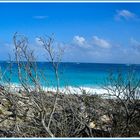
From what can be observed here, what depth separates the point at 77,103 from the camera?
5324 millimetres

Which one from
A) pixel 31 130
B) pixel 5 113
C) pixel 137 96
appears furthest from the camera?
pixel 5 113

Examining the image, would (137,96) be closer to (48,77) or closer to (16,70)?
(48,77)

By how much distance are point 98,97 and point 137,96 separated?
47 cm

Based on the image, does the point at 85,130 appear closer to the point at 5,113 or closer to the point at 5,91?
the point at 5,91

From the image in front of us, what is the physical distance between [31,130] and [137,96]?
133 cm

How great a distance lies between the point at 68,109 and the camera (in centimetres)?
526

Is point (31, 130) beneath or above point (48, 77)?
beneath

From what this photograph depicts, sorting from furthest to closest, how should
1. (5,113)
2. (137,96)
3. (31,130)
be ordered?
(5,113) → (137,96) → (31,130)

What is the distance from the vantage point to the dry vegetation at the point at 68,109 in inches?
196

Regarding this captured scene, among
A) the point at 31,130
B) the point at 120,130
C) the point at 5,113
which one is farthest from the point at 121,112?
the point at 5,113

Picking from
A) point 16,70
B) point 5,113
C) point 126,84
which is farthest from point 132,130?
point 5,113

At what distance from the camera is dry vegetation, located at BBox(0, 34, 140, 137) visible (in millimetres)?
4984

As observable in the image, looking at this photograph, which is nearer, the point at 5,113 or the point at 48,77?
the point at 48,77

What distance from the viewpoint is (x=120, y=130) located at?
529 cm
